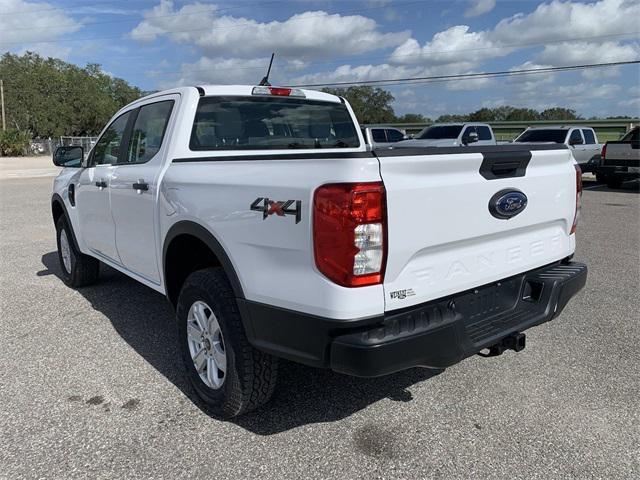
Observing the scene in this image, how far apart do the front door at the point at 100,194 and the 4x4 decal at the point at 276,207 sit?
88.8 inches

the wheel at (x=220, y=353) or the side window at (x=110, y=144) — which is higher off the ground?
the side window at (x=110, y=144)

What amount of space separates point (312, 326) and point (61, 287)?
4533 millimetres

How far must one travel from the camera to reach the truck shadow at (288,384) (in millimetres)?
3148

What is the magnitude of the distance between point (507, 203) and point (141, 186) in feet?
7.75

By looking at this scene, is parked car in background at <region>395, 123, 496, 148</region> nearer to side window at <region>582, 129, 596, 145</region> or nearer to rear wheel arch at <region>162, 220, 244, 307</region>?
Answer: side window at <region>582, 129, 596, 145</region>

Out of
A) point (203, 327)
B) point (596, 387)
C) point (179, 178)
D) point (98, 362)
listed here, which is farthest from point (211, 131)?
point (596, 387)

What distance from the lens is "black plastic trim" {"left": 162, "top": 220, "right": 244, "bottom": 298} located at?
2752mm

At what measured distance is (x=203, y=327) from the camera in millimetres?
3158

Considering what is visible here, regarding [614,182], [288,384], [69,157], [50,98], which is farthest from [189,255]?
[50,98]

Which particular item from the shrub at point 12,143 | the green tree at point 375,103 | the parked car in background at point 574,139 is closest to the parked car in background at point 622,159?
the parked car in background at point 574,139

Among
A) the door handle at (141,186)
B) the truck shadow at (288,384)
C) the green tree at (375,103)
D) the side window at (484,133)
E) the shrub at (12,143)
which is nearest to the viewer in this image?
the truck shadow at (288,384)

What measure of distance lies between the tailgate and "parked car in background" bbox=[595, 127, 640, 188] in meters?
13.7

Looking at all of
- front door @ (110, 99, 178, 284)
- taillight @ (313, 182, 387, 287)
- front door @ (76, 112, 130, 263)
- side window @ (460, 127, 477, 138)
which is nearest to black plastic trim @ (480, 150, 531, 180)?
taillight @ (313, 182, 387, 287)

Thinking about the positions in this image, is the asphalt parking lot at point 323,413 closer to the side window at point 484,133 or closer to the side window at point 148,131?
the side window at point 148,131
